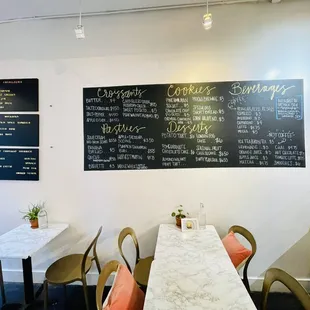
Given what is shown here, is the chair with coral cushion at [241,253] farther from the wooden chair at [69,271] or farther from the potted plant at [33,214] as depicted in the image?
the potted plant at [33,214]

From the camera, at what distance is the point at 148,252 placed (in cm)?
276

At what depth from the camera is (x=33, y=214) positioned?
104 inches

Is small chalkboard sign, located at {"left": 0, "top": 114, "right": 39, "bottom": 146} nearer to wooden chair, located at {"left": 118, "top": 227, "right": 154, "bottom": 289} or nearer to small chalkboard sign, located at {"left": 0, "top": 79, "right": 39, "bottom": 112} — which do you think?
small chalkboard sign, located at {"left": 0, "top": 79, "right": 39, "bottom": 112}

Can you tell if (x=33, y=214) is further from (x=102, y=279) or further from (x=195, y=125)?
(x=195, y=125)

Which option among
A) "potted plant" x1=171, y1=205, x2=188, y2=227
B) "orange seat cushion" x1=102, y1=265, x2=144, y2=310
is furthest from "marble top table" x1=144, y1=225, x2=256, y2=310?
"potted plant" x1=171, y1=205, x2=188, y2=227

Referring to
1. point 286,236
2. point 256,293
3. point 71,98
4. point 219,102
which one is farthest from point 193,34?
point 256,293

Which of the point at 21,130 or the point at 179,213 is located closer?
the point at 179,213

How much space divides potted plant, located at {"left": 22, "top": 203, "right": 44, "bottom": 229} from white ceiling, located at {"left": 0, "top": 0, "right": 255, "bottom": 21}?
6.63ft

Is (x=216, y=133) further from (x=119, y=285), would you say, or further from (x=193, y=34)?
(x=119, y=285)

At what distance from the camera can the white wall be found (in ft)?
8.58

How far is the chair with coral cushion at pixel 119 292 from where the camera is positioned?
4.42ft

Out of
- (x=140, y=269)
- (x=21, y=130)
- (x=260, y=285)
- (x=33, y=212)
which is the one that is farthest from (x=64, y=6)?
(x=260, y=285)

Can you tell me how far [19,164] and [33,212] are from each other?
22.1 inches

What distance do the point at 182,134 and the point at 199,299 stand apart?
1.65 m
